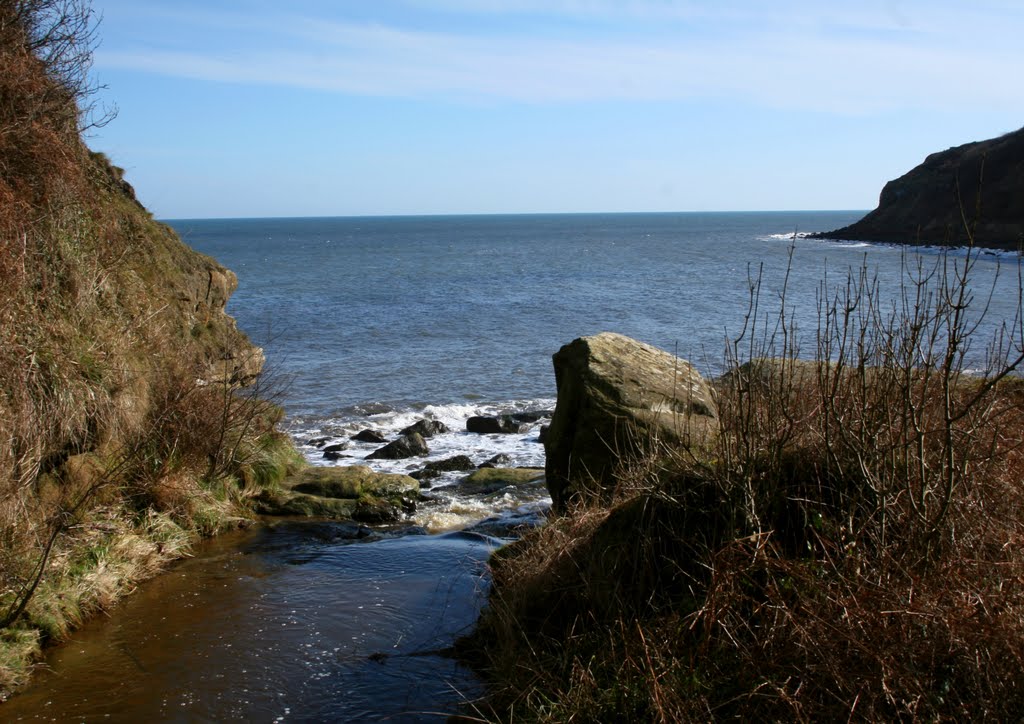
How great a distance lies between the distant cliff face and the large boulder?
5721cm

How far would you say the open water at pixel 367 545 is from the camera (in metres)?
7.70

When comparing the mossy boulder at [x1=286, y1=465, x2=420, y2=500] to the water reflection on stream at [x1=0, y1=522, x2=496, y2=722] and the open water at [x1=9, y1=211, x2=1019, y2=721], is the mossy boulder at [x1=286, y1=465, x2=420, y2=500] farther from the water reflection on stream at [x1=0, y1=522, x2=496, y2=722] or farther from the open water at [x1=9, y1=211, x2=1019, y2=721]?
the water reflection on stream at [x1=0, y1=522, x2=496, y2=722]

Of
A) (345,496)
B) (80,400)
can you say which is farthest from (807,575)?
(345,496)

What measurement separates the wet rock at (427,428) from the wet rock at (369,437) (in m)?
0.50

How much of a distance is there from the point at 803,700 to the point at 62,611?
7.42 m

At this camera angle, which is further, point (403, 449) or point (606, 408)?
point (403, 449)

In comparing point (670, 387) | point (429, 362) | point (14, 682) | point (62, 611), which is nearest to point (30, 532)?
point (62, 611)

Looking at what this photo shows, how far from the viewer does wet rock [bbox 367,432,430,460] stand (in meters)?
19.2

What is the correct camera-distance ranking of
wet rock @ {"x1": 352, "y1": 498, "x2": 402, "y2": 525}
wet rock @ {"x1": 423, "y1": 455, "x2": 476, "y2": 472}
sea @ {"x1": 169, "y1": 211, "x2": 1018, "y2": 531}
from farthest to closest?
sea @ {"x1": 169, "y1": 211, "x2": 1018, "y2": 531}, wet rock @ {"x1": 423, "y1": 455, "x2": 476, "y2": 472}, wet rock @ {"x1": 352, "y1": 498, "x2": 402, "y2": 525}

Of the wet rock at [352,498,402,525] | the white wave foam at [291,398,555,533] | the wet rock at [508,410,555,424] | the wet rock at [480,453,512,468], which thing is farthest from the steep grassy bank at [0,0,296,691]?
the wet rock at [508,410,555,424]

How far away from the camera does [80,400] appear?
11.1 m

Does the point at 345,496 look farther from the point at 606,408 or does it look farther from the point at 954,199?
the point at 954,199

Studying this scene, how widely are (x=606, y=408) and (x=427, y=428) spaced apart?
11.3 metres

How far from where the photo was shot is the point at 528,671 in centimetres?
666
